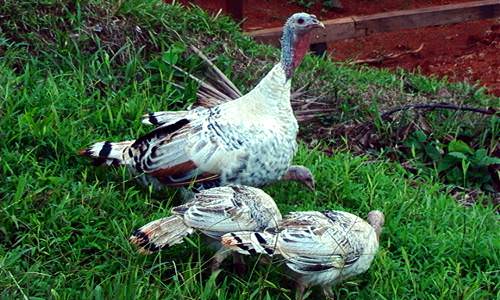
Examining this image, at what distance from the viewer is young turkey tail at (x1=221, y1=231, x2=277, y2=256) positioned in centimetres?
355

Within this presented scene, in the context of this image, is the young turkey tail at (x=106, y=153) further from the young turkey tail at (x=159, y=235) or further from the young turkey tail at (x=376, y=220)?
the young turkey tail at (x=376, y=220)

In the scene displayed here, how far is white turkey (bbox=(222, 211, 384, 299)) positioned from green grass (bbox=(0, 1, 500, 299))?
5.0 inches

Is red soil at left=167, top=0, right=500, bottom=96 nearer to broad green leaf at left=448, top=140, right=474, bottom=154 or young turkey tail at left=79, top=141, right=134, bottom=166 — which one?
broad green leaf at left=448, top=140, right=474, bottom=154

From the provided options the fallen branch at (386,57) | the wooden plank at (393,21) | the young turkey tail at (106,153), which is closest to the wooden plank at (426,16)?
the wooden plank at (393,21)

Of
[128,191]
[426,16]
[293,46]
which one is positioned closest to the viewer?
[128,191]

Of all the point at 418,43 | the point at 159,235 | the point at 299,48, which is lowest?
the point at 418,43

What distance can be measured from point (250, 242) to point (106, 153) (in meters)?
1.18

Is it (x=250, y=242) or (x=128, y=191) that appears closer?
(x=250, y=242)

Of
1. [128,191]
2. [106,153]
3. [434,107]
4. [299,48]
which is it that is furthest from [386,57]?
[128,191]

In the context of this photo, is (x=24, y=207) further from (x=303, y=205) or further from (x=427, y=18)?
(x=427, y=18)

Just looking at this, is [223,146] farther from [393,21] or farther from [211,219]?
[393,21]

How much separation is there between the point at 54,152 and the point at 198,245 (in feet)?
3.82

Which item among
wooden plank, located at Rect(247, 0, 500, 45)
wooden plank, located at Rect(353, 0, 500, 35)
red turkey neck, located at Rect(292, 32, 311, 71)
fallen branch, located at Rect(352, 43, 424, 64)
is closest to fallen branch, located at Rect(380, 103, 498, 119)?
red turkey neck, located at Rect(292, 32, 311, 71)

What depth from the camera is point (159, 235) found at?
369 cm
